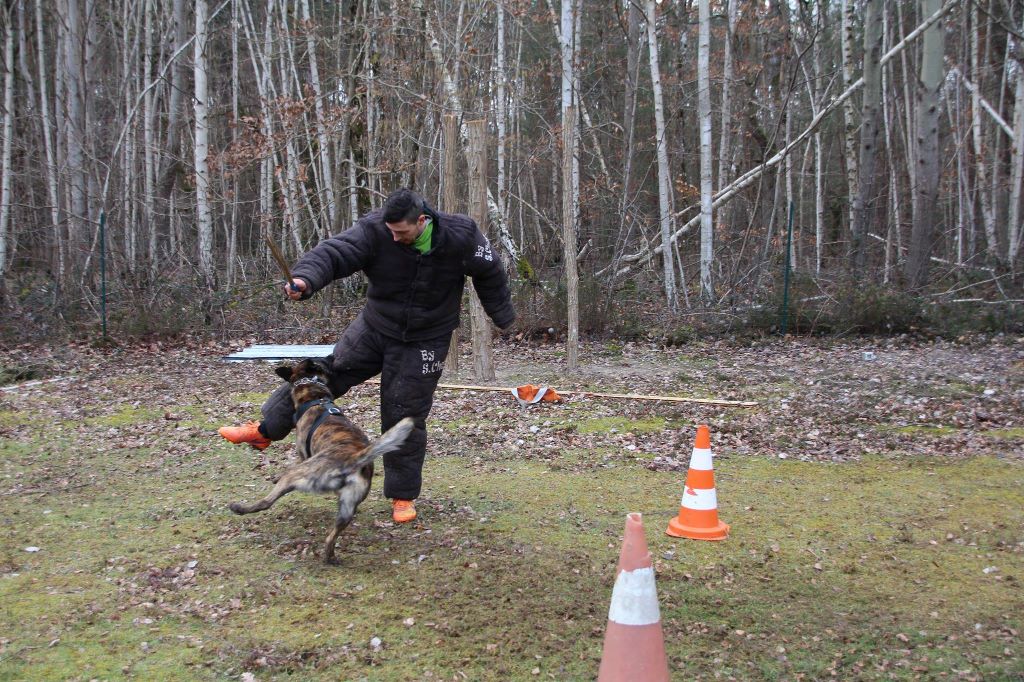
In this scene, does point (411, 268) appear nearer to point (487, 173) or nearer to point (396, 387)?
point (396, 387)

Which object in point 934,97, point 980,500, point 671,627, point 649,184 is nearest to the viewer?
A: point 671,627

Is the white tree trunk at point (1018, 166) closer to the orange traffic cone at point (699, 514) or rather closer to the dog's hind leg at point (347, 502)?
the orange traffic cone at point (699, 514)

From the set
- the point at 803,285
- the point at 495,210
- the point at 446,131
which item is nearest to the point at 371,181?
the point at 495,210

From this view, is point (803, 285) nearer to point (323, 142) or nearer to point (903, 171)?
point (323, 142)

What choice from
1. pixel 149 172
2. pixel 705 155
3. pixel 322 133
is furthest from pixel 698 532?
pixel 149 172

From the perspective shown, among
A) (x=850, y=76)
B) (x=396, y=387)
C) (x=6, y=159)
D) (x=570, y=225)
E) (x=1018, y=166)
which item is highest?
(x=850, y=76)

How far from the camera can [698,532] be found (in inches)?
188

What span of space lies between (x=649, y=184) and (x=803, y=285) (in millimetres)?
13446

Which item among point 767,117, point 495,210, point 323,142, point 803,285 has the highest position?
point 767,117

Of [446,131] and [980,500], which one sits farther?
[446,131]

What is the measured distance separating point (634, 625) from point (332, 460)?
2.01m

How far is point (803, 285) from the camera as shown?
13.5m

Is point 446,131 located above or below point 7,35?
below

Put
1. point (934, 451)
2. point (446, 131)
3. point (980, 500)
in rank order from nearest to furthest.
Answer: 1. point (980, 500)
2. point (934, 451)
3. point (446, 131)
